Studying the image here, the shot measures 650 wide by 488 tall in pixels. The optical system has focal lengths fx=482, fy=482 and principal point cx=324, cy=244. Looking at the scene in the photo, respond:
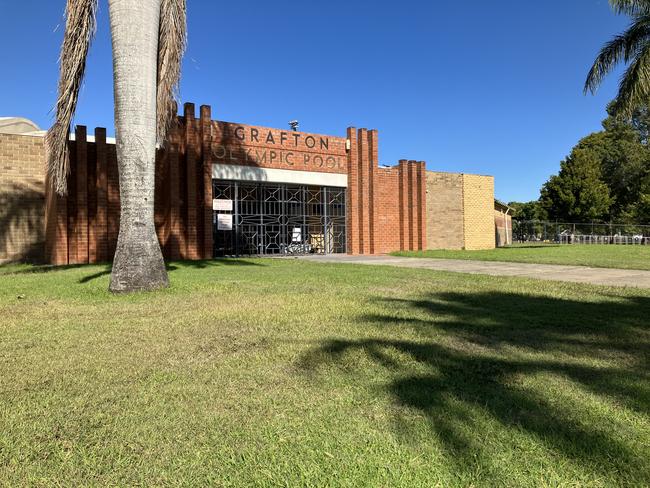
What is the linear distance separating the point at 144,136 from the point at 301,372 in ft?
21.7

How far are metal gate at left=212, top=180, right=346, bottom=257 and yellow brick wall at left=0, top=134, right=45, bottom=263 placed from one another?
22.4 feet

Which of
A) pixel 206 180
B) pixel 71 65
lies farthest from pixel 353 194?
pixel 71 65

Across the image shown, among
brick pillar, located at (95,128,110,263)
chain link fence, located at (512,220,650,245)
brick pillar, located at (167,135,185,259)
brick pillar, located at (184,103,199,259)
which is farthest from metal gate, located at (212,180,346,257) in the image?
chain link fence, located at (512,220,650,245)

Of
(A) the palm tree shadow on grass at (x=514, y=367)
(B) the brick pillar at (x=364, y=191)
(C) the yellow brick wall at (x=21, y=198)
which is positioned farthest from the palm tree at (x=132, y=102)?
(B) the brick pillar at (x=364, y=191)

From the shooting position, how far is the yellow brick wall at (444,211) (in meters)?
27.1

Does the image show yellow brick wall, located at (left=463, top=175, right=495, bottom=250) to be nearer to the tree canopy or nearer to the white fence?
the white fence

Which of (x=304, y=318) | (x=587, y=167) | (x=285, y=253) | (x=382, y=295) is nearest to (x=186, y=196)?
(x=285, y=253)

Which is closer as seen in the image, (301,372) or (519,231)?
(301,372)

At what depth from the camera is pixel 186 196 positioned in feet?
66.4

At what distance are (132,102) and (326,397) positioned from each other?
7.40 metres

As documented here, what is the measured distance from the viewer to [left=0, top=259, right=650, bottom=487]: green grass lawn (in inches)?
95.5

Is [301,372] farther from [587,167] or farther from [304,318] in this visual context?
[587,167]

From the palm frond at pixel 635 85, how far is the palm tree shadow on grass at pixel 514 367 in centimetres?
1212

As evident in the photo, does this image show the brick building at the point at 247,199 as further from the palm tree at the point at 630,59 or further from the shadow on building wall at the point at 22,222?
the palm tree at the point at 630,59
